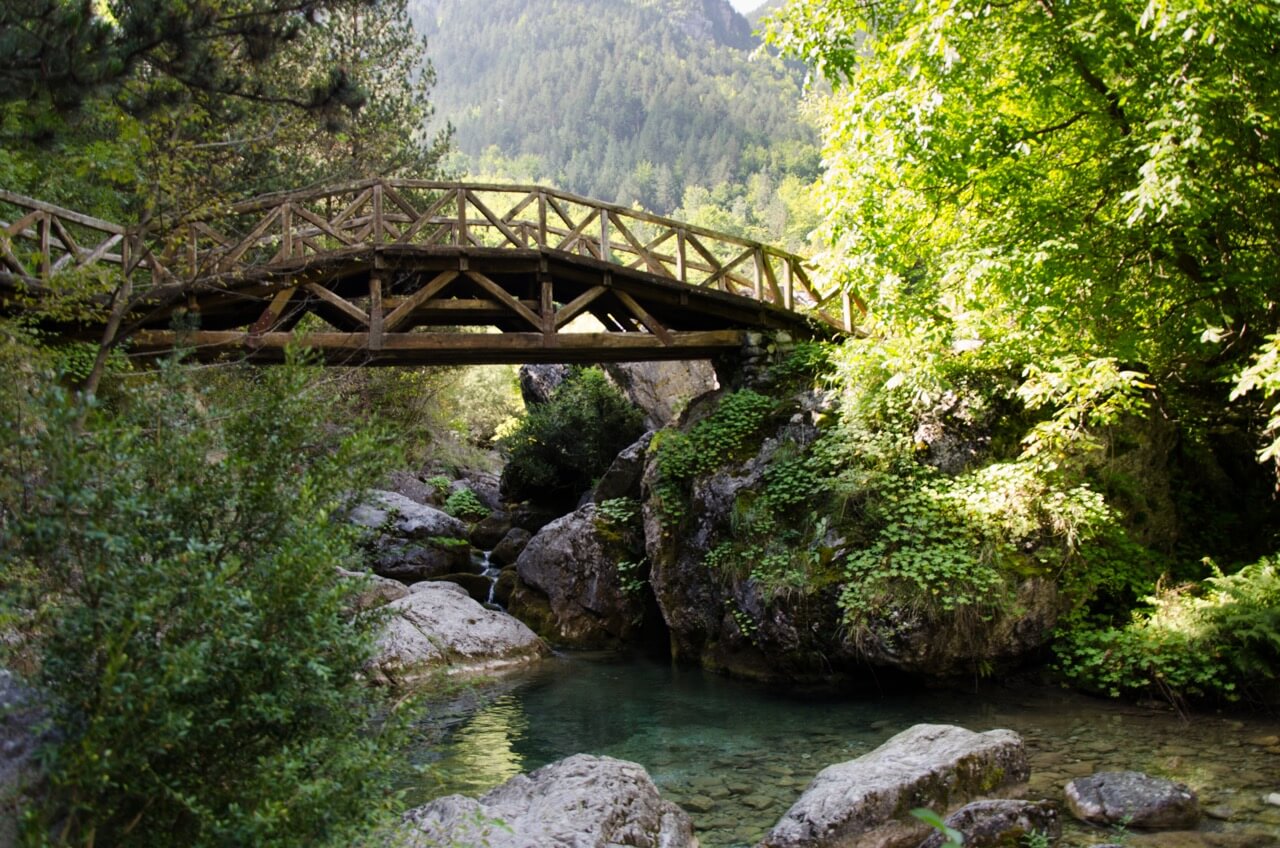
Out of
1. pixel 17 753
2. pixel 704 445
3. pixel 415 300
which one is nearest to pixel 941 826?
pixel 17 753

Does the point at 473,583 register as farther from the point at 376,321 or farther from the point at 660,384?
the point at 660,384

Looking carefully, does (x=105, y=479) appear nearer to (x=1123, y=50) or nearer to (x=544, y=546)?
(x=1123, y=50)

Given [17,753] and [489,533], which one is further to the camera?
[489,533]

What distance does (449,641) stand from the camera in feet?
36.3

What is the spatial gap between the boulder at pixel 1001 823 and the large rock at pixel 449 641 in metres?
6.64

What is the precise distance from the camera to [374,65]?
2041cm

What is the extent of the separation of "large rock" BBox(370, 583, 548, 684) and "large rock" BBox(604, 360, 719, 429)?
6.54m

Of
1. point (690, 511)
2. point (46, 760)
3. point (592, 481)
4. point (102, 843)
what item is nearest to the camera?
point (46, 760)

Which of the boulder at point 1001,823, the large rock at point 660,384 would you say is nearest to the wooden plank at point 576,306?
the large rock at point 660,384

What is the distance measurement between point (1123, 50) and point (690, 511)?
6.75 meters

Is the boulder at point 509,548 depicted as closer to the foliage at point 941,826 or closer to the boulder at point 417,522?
the boulder at point 417,522

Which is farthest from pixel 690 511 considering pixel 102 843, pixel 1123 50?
pixel 102 843

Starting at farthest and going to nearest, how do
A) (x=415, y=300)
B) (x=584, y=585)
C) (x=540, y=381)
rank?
(x=540, y=381)
(x=584, y=585)
(x=415, y=300)

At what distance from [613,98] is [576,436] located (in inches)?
4045
